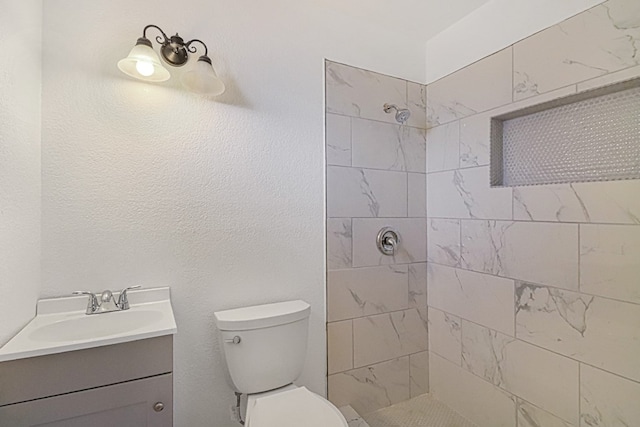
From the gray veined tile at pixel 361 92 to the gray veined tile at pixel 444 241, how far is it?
755 mm

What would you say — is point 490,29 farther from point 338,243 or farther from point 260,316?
point 260,316

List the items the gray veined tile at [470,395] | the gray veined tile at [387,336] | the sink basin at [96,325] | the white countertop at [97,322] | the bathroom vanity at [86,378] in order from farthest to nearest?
the gray veined tile at [387,336]
the gray veined tile at [470,395]
the sink basin at [96,325]
the white countertop at [97,322]
the bathroom vanity at [86,378]

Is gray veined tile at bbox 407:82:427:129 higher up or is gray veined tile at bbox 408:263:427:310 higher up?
gray veined tile at bbox 407:82:427:129

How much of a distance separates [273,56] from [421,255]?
1.57 m

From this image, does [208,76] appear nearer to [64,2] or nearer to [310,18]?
[64,2]

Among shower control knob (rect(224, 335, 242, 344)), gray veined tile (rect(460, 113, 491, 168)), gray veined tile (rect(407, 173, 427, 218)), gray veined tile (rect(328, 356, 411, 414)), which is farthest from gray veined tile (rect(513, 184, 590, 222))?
shower control knob (rect(224, 335, 242, 344))

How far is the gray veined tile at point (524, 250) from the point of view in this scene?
55.9 inches

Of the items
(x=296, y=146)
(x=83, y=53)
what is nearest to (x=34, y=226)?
(x=83, y=53)

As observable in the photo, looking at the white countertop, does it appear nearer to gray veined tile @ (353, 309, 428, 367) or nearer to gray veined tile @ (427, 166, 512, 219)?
gray veined tile @ (353, 309, 428, 367)

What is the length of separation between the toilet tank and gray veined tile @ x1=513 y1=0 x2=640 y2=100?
1.65m

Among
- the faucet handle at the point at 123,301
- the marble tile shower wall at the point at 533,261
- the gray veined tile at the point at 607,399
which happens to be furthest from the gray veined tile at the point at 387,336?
the faucet handle at the point at 123,301

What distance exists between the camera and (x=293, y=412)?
128 cm

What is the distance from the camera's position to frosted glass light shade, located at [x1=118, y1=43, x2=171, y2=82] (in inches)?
49.5

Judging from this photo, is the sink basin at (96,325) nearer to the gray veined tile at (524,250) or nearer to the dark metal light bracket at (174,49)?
the dark metal light bracket at (174,49)
